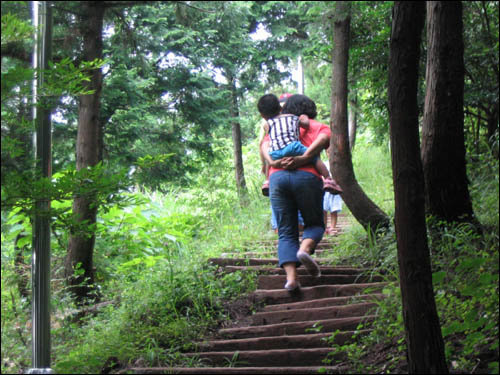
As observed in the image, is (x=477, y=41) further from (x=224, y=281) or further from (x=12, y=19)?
(x=12, y=19)

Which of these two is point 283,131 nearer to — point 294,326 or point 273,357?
point 294,326

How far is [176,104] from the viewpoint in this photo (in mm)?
4969

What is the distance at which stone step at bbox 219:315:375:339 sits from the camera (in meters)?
4.69

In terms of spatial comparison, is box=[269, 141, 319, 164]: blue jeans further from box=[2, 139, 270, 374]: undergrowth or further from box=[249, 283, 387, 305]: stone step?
box=[249, 283, 387, 305]: stone step

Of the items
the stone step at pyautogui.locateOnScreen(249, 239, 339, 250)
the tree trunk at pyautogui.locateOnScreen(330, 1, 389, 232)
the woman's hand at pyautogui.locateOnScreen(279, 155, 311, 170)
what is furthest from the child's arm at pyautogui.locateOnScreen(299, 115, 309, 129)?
the stone step at pyautogui.locateOnScreen(249, 239, 339, 250)

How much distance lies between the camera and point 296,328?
4875mm

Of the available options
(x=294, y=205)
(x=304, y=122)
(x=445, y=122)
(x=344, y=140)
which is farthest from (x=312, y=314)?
(x=344, y=140)

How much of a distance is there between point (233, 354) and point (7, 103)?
2493 millimetres

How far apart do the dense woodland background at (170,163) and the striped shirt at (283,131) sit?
0.52m

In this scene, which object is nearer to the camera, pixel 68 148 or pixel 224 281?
pixel 68 148

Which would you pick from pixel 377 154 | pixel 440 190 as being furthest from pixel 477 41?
pixel 377 154

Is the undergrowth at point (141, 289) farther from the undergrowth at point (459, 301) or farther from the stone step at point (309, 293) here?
the undergrowth at point (459, 301)

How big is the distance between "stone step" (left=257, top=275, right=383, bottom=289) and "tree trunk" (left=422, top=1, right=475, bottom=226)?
96cm

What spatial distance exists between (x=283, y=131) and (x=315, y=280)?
1.62 metres
